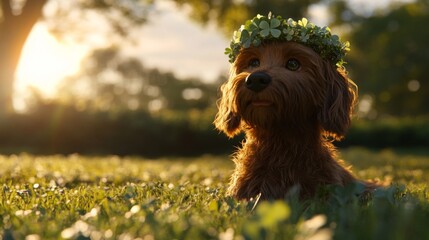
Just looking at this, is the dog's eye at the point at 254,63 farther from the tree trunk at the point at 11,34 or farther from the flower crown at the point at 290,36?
the tree trunk at the point at 11,34

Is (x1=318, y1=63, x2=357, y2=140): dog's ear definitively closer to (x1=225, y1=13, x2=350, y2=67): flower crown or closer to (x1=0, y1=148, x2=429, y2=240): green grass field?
(x1=225, y1=13, x2=350, y2=67): flower crown

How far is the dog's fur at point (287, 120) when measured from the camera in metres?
4.49

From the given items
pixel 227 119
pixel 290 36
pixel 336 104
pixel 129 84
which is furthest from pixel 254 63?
pixel 129 84

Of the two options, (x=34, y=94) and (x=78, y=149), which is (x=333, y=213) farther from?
(x=34, y=94)

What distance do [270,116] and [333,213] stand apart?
149 centimetres

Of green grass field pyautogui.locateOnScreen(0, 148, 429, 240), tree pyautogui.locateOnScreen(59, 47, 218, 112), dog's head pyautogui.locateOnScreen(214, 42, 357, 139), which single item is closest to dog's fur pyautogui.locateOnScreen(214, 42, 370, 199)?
dog's head pyautogui.locateOnScreen(214, 42, 357, 139)

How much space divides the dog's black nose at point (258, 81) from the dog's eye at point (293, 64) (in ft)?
1.58

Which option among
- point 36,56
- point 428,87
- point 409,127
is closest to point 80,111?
point 36,56

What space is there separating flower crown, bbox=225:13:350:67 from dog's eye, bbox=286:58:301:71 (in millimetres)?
206

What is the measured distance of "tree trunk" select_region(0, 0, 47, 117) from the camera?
26266mm

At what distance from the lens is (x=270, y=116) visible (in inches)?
178

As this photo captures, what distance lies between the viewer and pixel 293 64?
4.79 meters

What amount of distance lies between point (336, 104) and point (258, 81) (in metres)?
0.89

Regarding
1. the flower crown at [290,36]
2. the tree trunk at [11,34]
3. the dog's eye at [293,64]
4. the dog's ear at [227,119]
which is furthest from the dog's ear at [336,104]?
the tree trunk at [11,34]
